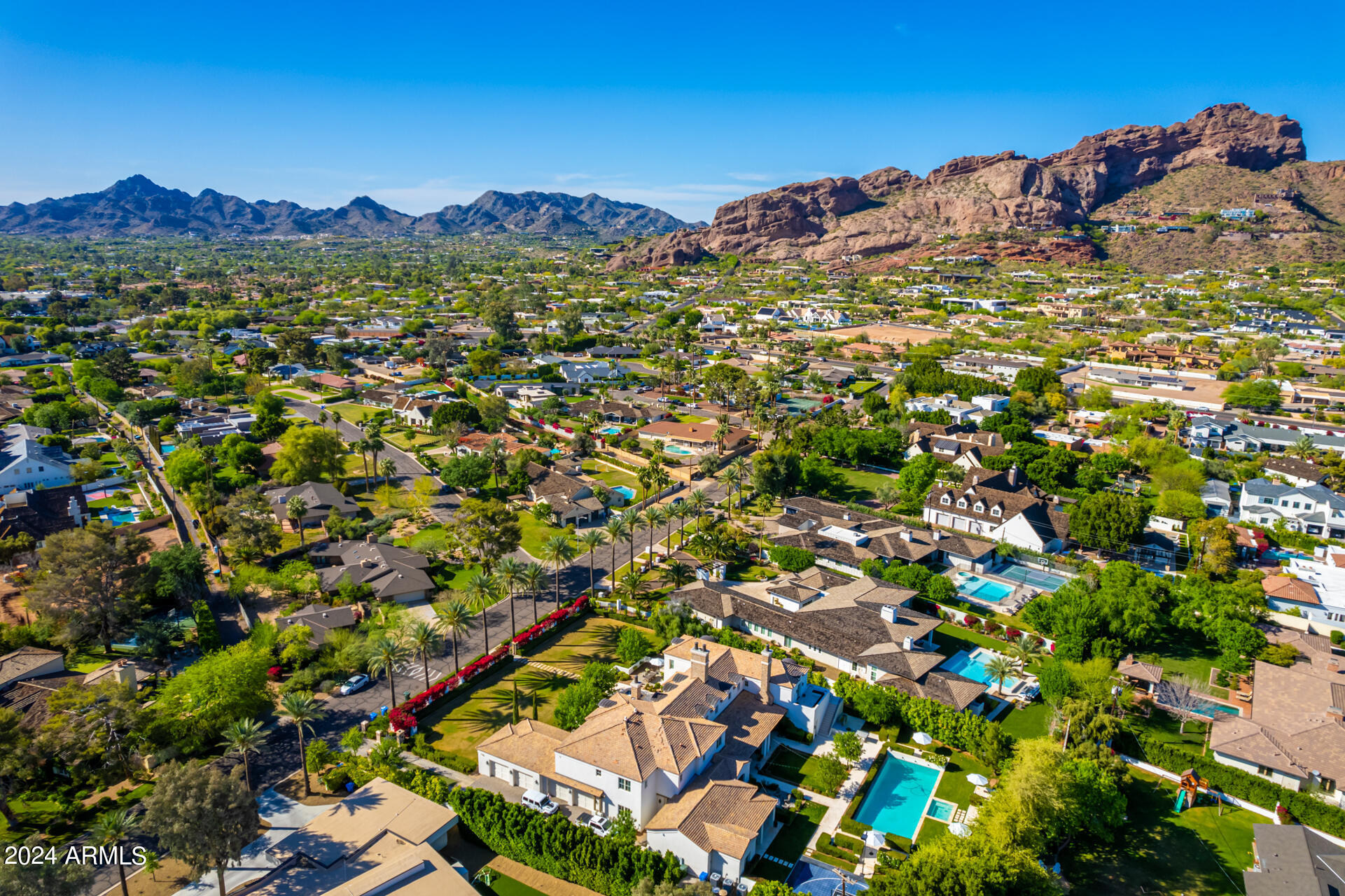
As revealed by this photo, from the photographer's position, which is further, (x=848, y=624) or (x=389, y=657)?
(x=848, y=624)

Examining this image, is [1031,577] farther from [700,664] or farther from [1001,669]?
[700,664]

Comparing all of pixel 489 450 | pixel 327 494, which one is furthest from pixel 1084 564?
pixel 327 494

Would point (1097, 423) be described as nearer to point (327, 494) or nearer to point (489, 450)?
point (489, 450)

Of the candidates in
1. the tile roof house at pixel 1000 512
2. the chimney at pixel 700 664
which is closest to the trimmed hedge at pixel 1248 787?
the chimney at pixel 700 664

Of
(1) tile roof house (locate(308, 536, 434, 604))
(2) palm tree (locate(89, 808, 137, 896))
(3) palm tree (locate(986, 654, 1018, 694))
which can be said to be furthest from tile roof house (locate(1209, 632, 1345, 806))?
(1) tile roof house (locate(308, 536, 434, 604))

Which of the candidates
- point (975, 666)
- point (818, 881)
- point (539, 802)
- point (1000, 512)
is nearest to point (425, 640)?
point (539, 802)

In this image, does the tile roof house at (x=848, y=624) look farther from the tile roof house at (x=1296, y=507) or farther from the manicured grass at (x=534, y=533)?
the tile roof house at (x=1296, y=507)

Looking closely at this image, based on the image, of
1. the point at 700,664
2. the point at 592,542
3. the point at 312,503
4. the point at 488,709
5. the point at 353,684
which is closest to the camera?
the point at 700,664

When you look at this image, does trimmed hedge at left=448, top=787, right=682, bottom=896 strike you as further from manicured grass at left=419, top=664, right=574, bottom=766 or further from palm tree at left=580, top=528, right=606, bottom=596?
palm tree at left=580, top=528, right=606, bottom=596
